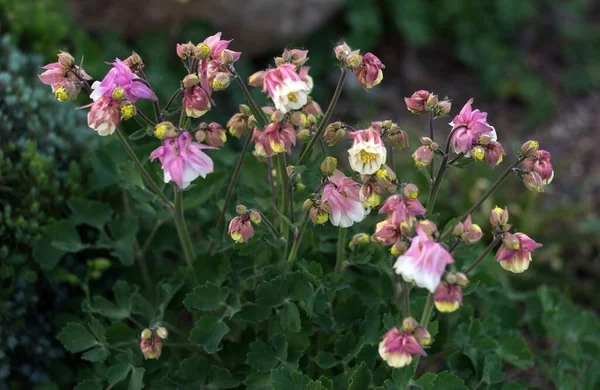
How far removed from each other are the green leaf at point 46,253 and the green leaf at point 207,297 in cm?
52

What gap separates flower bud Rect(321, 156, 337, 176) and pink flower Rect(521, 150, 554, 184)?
42 centimetres

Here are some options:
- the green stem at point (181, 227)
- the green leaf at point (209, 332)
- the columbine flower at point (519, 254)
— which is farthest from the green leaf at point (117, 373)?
the columbine flower at point (519, 254)

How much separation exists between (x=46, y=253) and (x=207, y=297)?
22.8 inches

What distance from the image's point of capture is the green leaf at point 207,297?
1753mm

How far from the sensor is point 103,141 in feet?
7.96

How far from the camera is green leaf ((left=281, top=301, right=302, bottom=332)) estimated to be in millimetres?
1702

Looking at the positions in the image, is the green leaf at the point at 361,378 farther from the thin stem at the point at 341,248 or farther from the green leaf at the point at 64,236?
the green leaf at the point at 64,236

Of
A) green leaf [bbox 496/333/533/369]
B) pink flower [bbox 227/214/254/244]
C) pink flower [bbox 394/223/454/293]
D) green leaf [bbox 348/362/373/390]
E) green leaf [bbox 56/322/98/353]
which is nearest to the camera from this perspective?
pink flower [bbox 394/223/454/293]

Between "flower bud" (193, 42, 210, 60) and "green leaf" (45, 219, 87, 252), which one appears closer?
"flower bud" (193, 42, 210, 60)

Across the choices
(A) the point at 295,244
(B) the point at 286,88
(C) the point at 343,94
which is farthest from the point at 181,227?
(C) the point at 343,94

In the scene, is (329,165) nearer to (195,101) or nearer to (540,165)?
(195,101)

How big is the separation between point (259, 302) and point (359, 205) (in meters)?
0.42

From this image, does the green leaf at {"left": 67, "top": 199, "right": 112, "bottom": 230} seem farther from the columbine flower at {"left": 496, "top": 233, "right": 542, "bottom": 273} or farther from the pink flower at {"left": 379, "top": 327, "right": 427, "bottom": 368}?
the columbine flower at {"left": 496, "top": 233, "right": 542, "bottom": 273}

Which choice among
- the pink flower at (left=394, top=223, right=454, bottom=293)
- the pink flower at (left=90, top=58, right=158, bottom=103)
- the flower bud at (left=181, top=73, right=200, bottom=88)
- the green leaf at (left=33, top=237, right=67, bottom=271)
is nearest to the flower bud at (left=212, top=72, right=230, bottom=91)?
the flower bud at (left=181, top=73, right=200, bottom=88)
